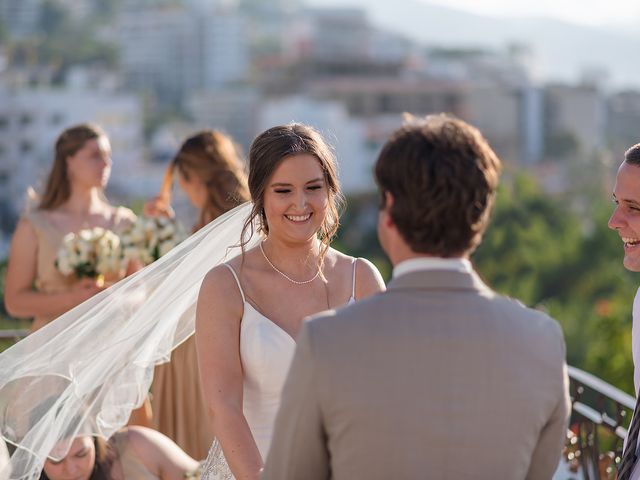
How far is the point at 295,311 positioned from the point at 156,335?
2.65 feet

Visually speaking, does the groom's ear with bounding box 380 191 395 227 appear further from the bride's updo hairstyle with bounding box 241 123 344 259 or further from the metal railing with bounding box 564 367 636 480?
the metal railing with bounding box 564 367 636 480

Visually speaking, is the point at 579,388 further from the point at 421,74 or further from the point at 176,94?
the point at 176,94

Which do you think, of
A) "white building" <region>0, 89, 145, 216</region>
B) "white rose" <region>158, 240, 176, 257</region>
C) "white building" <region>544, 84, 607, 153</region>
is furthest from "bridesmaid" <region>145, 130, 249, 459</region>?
"white building" <region>544, 84, 607, 153</region>

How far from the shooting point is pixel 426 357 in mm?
1980

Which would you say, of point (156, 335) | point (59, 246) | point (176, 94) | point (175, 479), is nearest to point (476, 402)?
point (156, 335)

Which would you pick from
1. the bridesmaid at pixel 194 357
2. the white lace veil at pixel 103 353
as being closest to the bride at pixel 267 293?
the white lace veil at pixel 103 353

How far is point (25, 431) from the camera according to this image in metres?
3.75

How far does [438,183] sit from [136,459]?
2556 mm

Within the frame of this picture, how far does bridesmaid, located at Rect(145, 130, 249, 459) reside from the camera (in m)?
5.02

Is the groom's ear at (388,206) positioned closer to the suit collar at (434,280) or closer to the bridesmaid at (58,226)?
the suit collar at (434,280)

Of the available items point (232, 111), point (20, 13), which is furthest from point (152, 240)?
point (20, 13)

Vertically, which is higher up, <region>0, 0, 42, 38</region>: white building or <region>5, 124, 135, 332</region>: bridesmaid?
<region>5, 124, 135, 332</region>: bridesmaid

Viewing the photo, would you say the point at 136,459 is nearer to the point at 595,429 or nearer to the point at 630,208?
the point at 595,429

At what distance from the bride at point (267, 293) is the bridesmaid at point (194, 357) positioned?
5.40 ft
